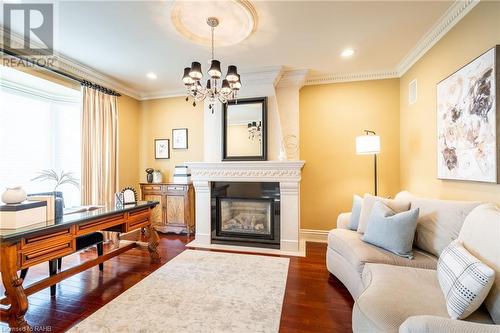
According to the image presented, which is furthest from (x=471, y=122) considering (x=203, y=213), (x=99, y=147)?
(x=99, y=147)

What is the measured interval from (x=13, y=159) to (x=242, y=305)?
3.46m

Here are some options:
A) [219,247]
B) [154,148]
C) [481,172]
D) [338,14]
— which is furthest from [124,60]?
[481,172]

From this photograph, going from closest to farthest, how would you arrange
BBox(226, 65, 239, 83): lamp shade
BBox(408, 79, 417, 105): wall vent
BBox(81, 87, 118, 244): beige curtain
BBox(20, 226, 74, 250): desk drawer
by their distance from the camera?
BBox(20, 226, 74, 250): desk drawer < BBox(226, 65, 239, 83): lamp shade < BBox(408, 79, 417, 105): wall vent < BBox(81, 87, 118, 244): beige curtain

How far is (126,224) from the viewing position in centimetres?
265

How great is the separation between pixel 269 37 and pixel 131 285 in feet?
10.7

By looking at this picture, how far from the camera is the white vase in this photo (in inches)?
71.8

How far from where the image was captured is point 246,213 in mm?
3854

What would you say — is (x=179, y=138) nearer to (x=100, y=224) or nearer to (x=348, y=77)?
(x=100, y=224)

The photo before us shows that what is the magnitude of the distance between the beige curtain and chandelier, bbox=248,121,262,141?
253 cm

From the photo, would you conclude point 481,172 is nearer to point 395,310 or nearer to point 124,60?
point 395,310

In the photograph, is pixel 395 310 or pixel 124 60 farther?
pixel 124 60

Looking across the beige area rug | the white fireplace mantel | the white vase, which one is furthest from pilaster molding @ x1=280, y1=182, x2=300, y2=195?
the white vase

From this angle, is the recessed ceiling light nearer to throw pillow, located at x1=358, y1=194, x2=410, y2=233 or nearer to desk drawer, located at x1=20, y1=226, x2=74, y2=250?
throw pillow, located at x1=358, y1=194, x2=410, y2=233

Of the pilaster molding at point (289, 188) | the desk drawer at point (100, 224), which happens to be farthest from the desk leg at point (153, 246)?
the pilaster molding at point (289, 188)
